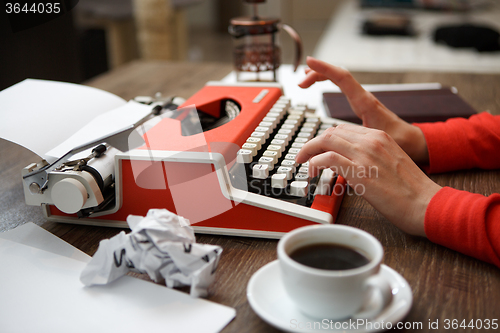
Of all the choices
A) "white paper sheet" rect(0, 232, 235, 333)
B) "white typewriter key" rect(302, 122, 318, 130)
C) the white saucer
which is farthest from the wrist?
"white paper sheet" rect(0, 232, 235, 333)

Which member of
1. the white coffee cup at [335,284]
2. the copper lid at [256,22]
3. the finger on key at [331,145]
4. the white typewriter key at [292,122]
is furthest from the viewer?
the copper lid at [256,22]

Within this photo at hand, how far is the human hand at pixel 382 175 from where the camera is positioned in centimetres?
58

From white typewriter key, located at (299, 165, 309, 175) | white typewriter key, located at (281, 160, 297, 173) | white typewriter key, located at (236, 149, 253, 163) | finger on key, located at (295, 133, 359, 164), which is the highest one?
finger on key, located at (295, 133, 359, 164)

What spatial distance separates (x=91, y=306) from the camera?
491 mm

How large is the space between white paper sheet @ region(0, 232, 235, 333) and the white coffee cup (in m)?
0.09

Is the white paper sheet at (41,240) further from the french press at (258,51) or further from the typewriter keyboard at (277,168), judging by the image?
the french press at (258,51)

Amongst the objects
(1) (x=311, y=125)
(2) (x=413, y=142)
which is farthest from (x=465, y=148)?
(1) (x=311, y=125)

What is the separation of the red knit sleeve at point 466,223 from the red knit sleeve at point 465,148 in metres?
0.24

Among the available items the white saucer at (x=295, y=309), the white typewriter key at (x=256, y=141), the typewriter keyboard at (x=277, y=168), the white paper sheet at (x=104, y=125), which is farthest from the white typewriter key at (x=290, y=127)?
the white saucer at (x=295, y=309)

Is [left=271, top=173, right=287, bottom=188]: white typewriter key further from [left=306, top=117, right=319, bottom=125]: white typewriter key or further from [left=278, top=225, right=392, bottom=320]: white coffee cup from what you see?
[left=306, top=117, right=319, bottom=125]: white typewriter key

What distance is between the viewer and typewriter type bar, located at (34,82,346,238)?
0.59m

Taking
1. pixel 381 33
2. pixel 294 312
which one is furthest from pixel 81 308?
pixel 381 33

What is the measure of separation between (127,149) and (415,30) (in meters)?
2.59

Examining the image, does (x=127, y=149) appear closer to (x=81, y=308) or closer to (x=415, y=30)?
(x=81, y=308)
